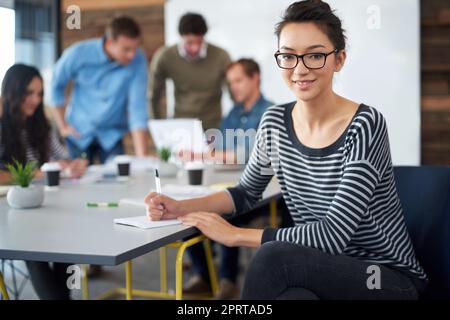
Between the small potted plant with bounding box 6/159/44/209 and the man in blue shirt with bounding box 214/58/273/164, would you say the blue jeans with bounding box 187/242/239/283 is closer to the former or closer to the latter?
the man in blue shirt with bounding box 214/58/273/164

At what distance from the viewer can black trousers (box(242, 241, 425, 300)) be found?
1.17 meters

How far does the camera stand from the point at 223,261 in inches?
103

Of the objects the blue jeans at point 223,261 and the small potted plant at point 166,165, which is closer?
the small potted plant at point 166,165

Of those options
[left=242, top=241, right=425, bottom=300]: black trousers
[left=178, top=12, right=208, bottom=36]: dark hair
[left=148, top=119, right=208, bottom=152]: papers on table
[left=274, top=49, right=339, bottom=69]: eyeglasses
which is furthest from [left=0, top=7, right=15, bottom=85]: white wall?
[left=242, top=241, right=425, bottom=300]: black trousers

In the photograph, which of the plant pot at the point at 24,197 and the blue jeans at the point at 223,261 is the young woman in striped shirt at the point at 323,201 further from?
the blue jeans at the point at 223,261

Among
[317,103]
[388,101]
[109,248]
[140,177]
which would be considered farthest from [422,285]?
[388,101]

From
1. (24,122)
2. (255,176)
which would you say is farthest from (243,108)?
(255,176)

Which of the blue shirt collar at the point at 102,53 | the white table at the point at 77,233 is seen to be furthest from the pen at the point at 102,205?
the blue shirt collar at the point at 102,53

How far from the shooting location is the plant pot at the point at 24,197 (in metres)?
1.59

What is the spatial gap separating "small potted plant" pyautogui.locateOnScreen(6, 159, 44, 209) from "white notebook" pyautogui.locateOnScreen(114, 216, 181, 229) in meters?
0.38

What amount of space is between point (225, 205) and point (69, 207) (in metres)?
0.46

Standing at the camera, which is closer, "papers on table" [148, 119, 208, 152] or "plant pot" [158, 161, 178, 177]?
"plant pot" [158, 161, 178, 177]

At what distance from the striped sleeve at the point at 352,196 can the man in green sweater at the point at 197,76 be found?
2.37 meters

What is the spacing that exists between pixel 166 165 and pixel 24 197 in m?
0.87
